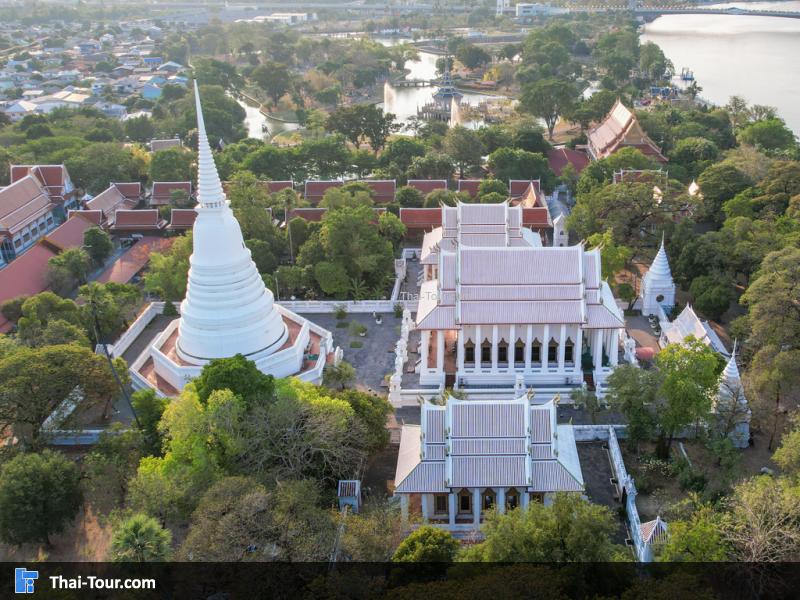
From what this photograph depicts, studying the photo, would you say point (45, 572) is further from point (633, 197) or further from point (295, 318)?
point (633, 197)

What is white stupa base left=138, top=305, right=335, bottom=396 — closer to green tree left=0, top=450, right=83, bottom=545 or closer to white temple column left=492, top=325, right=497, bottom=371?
white temple column left=492, top=325, right=497, bottom=371

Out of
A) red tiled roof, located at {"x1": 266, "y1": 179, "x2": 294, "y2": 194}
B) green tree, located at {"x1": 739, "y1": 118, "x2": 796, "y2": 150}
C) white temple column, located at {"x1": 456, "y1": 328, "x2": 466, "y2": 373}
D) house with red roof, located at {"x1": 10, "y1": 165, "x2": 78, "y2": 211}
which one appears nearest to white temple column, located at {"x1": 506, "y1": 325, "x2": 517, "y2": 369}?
white temple column, located at {"x1": 456, "y1": 328, "x2": 466, "y2": 373}

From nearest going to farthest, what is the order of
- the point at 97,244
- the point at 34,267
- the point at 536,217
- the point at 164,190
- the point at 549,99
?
the point at 34,267 < the point at 97,244 < the point at 536,217 < the point at 164,190 < the point at 549,99

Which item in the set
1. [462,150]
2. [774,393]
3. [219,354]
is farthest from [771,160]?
[219,354]

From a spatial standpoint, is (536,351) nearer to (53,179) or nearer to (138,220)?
(138,220)

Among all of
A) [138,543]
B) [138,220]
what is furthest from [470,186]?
[138,543]

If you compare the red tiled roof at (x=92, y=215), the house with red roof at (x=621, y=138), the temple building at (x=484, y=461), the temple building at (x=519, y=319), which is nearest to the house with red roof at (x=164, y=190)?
the red tiled roof at (x=92, y=215)

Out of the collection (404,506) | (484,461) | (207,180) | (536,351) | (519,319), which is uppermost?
(207,180)
